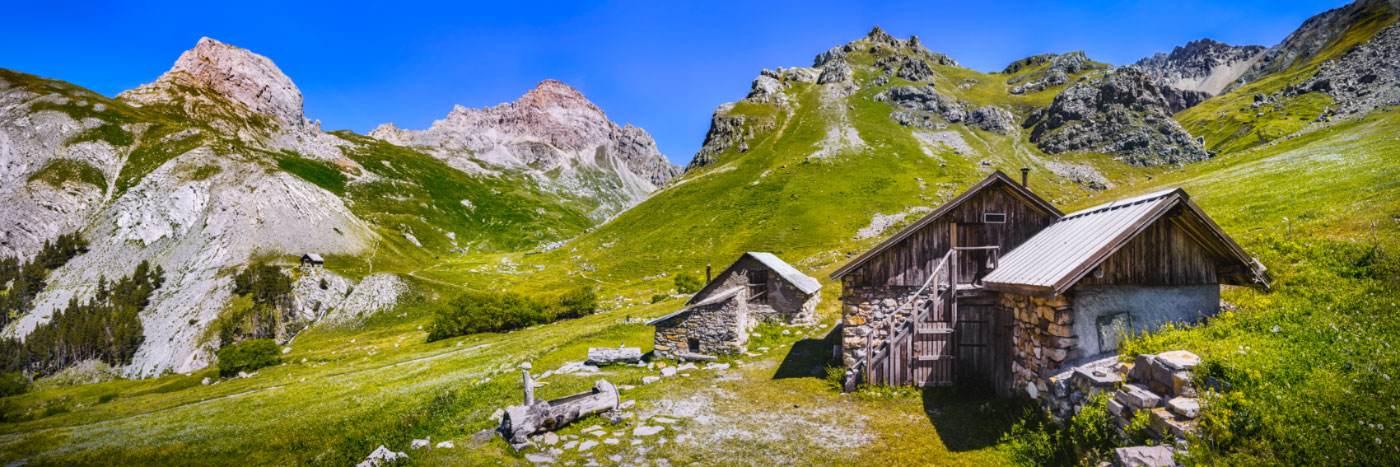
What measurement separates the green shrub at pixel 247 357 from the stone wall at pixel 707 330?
157 feet

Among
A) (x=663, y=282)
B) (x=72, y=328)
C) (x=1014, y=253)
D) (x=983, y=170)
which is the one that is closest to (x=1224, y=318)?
(x=1014, y=253)

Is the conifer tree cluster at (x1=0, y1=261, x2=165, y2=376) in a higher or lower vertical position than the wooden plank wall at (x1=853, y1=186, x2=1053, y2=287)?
lower

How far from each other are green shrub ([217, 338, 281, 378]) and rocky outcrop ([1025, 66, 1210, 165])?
144 metres

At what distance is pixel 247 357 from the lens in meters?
47.4

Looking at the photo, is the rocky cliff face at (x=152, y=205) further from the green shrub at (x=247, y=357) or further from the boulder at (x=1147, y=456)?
the boulder at (x=1147, y=456)

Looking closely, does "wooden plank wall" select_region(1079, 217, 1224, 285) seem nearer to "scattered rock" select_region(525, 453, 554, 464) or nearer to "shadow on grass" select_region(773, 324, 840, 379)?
"shadow on grass" select_region(773, 324, 840, 379)

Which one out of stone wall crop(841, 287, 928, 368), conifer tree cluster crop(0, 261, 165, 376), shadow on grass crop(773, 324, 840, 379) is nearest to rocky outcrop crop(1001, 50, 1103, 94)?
shadow on grass crop(773, 324, 840, 379)

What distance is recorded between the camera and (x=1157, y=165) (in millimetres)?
96188

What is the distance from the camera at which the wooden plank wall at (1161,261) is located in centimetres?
1166

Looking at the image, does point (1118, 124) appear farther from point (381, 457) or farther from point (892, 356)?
point (381, 457)

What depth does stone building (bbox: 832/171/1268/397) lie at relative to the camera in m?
11.5

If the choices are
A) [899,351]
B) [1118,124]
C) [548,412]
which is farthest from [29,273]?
[1118,124]

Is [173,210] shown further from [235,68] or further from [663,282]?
[235,68]

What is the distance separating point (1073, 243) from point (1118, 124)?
422 feet
